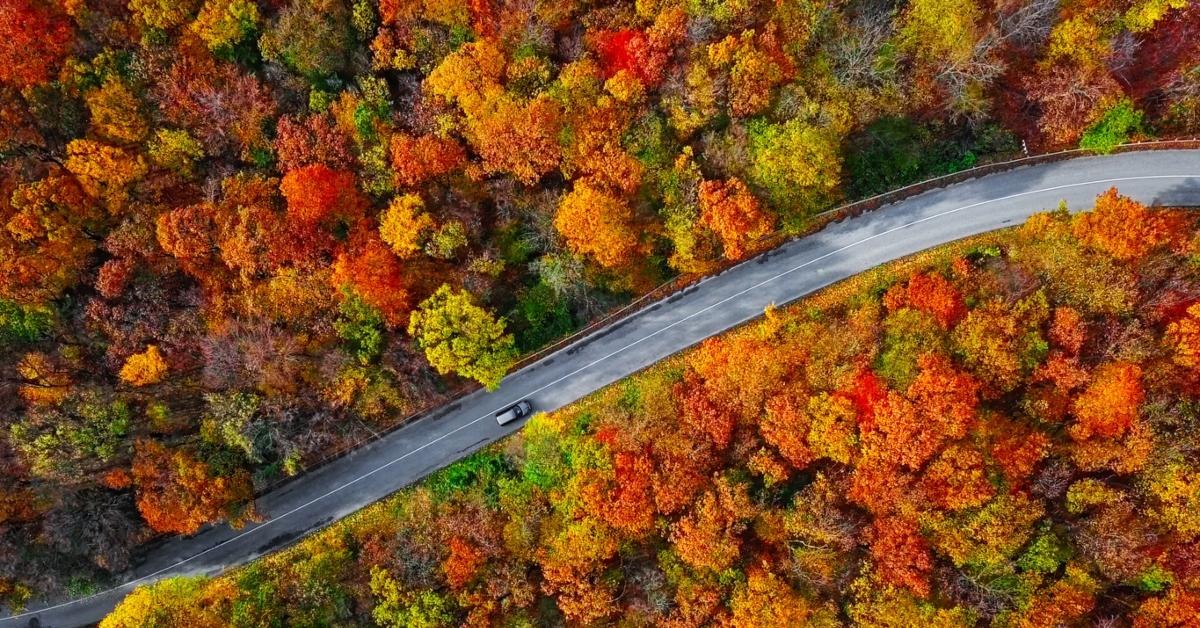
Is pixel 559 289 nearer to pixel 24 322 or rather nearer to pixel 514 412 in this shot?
pixel 514 412

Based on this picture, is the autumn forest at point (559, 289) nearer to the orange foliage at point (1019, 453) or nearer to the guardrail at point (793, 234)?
the orange foliage at point (1019, 453)

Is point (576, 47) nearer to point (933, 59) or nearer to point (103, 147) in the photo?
point (933, 59)

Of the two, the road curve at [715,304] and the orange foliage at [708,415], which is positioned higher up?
the road curve at [715,304]

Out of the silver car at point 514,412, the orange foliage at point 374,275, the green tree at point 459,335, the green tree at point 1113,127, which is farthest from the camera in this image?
the silver car at point 514,412

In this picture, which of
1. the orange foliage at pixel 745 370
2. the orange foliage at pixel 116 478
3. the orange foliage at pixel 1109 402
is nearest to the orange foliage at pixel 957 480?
the orange foliage at pixel 1109 402

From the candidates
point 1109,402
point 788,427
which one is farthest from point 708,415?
point 1109,402
